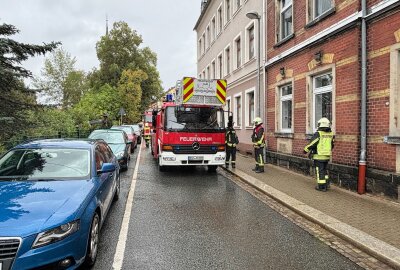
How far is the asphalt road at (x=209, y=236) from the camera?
418 cm

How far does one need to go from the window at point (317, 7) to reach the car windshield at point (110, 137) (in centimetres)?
803

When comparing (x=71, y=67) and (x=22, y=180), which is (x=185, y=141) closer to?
(x=22, y=180)

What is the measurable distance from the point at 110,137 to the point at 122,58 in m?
37.6

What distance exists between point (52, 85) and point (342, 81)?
58.7 m

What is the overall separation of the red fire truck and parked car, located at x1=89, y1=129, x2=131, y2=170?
1.63 metres

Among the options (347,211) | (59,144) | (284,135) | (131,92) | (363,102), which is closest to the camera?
(59,144)

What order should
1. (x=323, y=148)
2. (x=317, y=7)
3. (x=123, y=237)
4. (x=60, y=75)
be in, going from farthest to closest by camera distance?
1. (x=60, y=75)
2. (x=317, y=7)
3. (x=323, y=148)
4. (x=123, y=237)

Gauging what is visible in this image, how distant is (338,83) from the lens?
362 inches

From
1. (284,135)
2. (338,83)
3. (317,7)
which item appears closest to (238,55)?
(284,135)

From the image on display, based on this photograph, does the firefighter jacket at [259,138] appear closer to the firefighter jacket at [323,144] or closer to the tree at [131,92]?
the firefighter jacket at [323,144]

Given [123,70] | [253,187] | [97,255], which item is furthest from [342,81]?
[123,70]

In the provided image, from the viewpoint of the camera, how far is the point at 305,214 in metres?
6.24

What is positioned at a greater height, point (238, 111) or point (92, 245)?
point (238, 111)

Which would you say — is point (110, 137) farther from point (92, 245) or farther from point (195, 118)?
point (92, 245)
